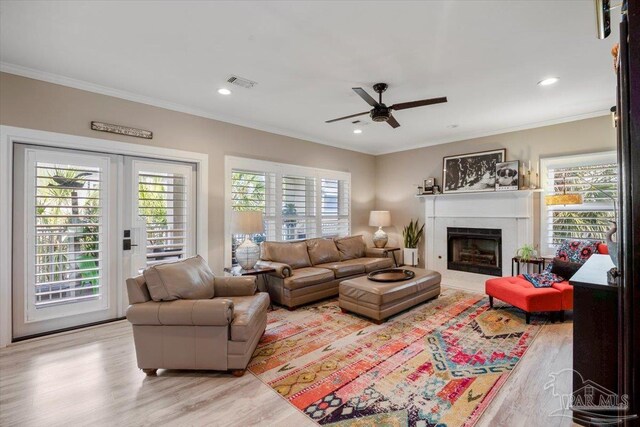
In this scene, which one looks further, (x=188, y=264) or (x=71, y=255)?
(x=71, y=255)

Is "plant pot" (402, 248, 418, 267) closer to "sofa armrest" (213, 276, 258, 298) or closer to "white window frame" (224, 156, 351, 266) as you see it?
"white window frame" (224, 156, 351, 266)

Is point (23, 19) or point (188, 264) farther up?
point (23, 19)

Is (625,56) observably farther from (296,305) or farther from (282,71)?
(296,305)

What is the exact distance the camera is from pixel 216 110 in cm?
428

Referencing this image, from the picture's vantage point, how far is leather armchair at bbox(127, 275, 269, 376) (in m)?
2.36

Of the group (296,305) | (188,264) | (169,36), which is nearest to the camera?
(169,36)

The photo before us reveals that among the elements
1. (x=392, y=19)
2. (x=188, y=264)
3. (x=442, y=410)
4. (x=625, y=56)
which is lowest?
(x=442, y=410)

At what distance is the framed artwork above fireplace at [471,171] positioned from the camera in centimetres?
524

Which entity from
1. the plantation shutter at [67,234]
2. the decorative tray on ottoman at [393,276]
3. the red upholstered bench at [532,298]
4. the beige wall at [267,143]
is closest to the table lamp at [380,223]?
the beige wall at [267,143]

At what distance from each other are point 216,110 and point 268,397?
3.76m

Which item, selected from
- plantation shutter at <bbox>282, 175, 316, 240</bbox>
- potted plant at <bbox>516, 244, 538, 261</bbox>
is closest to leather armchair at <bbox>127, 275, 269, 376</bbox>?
plantation shutter at <bbox>282, 175, 316, 240</bbox>

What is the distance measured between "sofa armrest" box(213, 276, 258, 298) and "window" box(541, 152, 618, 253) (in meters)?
4.68

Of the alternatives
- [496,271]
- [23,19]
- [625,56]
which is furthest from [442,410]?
[23,19]

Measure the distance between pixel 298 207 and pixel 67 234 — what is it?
3.32m
